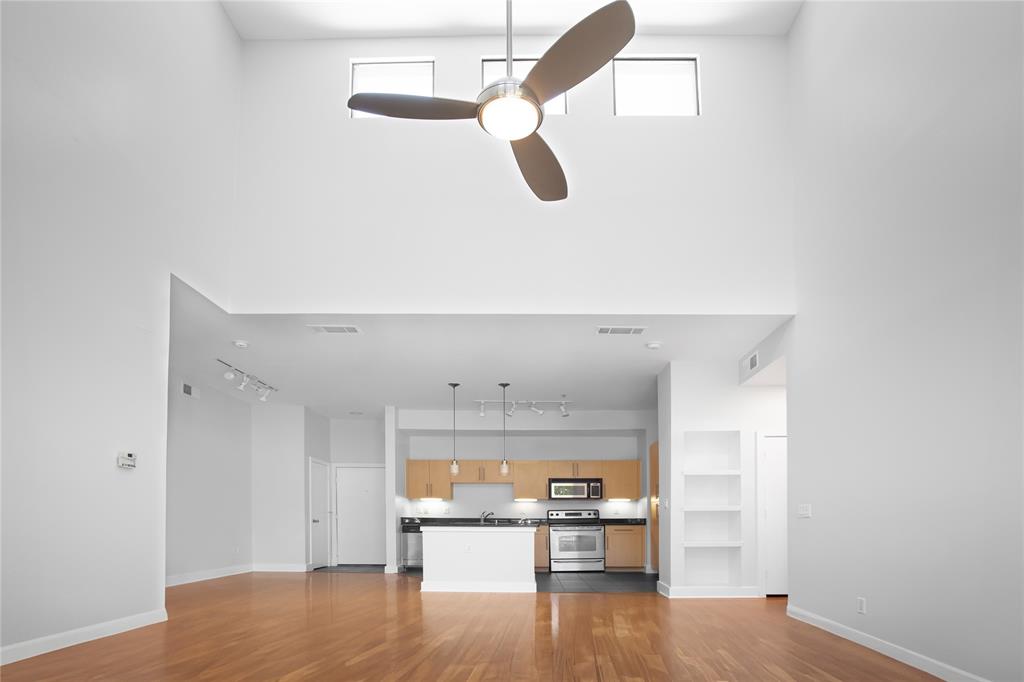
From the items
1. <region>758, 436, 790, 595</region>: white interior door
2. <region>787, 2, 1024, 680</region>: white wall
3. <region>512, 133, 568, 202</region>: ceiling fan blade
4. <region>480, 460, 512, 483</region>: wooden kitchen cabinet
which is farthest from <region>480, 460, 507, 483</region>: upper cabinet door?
<region>512, 133, 568, 202</region>: ceiling fan blade

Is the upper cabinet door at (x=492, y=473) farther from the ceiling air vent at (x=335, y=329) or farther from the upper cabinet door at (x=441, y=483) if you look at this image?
the ceiling air vent at (x=335, y=329)

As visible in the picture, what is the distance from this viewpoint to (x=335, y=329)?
7.83 m

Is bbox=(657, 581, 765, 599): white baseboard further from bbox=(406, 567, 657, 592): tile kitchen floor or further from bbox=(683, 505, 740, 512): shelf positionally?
bbox=(406, 567, 657, 592): tile kitchen floor

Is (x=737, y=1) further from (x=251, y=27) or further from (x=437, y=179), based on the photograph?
(x=251, y=27)

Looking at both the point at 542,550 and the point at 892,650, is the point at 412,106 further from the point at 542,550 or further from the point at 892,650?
the point at 542,550

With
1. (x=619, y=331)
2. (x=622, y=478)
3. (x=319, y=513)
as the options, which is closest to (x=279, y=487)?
(x=319, y=513)

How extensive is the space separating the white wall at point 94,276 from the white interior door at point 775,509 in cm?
602

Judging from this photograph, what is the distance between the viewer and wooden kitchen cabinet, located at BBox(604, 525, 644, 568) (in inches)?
530

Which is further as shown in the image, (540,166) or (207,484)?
(207,484)

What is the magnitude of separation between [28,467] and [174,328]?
10.7 ft

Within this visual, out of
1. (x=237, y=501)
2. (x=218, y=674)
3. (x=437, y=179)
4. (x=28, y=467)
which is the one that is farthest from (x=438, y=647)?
(x=237, y=501)

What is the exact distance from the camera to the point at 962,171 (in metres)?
4.29

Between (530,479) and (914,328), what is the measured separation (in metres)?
9.66

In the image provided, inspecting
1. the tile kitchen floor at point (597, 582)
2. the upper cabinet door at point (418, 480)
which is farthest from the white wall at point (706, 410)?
the upper cabinet door at point (418, 480)
